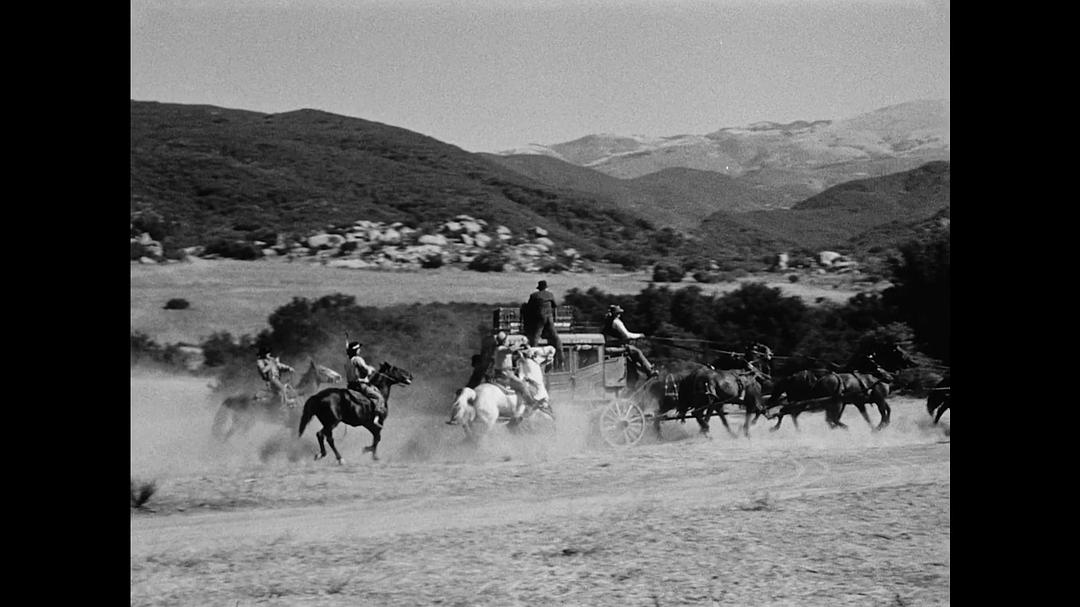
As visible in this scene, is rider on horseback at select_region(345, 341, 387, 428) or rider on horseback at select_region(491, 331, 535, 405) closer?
rider on horseback at select_region(345, 341, 387, 428)

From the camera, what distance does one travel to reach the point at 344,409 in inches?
412

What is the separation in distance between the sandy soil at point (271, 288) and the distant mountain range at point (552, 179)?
1.25ft

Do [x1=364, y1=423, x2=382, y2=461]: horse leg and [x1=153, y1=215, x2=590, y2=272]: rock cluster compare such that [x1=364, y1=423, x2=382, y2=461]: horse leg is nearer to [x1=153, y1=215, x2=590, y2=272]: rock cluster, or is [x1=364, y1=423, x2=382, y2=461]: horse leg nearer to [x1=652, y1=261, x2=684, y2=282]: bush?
[x1=153, y1=215, x2=590, y2=272]: rock cluster

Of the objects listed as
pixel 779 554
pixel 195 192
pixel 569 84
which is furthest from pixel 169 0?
pixel 779 554

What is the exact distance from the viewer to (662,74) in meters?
11.2

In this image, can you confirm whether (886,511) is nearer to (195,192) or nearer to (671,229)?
(671,229)

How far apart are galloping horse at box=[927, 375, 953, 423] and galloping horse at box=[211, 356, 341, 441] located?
5.29m

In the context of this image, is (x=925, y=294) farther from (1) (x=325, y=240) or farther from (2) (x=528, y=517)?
(1) (x=325, y=240)

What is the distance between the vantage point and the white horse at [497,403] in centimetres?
1072

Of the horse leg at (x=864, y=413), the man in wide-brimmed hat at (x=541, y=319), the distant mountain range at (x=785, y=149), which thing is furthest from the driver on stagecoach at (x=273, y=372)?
the horse leg at (x=864, y=413)

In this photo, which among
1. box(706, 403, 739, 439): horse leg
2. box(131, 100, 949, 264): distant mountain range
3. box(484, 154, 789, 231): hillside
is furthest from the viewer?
box(484, 154, 789, 231): hillside

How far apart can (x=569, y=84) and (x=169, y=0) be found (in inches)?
133

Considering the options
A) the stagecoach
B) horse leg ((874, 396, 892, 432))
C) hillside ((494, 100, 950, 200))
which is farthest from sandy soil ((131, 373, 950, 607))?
hillside ((494, 100, 950, 200))

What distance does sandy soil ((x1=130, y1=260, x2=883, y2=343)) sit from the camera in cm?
1114
